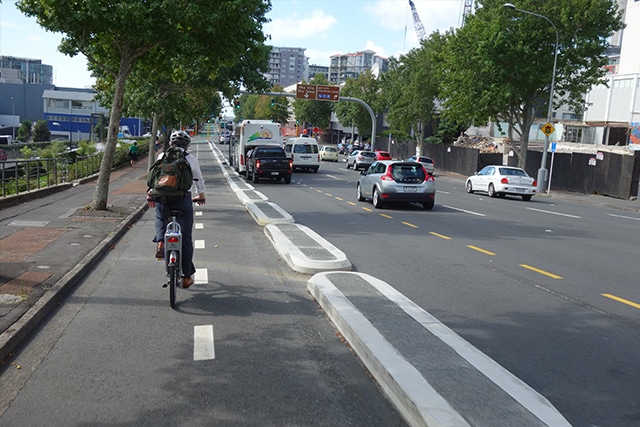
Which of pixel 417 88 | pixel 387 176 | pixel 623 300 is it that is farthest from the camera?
pixel 417 88

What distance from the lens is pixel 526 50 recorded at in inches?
1428

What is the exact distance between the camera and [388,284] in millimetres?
8477

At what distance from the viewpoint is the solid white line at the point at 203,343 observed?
5.53 m

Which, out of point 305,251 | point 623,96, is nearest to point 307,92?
point 623,96

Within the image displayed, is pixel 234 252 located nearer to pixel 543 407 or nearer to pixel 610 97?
pixel 543 407

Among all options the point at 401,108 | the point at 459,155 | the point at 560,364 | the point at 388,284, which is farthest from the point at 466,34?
the point at 560,364

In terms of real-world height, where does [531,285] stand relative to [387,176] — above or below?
below

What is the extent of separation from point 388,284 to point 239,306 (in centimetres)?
222

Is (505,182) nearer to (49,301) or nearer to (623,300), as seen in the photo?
(623,300)

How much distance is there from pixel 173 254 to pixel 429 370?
3286mm

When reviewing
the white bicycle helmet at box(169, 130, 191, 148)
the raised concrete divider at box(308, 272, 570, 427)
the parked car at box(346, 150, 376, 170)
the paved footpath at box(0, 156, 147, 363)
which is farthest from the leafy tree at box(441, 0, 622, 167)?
the raised concrete divider at box(308, 272, 570, 427)

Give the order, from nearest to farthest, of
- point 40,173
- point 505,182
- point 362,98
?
1. point 40,173
2. point 505,182
3. point 362,98

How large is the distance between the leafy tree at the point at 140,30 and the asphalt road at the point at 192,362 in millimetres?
7261

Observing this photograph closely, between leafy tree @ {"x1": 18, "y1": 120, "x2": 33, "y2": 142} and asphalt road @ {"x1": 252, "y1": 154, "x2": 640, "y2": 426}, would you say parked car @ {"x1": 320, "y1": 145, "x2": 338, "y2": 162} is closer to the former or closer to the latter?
asphalt road @ {"x1": 252, "y1": 154, "x2": 640, "y2": 426}
